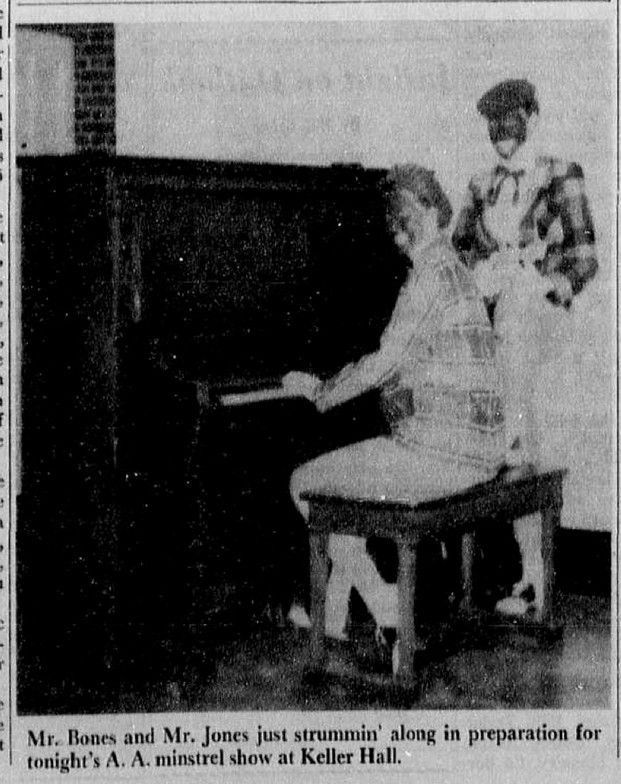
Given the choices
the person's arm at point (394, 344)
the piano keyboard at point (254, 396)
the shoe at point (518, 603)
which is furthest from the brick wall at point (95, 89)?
the shoe at point (518, 603)

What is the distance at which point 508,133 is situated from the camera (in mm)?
4234

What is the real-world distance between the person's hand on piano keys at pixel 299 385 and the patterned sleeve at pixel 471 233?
480 mm

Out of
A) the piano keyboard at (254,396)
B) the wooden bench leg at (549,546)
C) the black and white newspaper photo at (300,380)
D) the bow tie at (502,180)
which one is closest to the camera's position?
the black and white newspaper photo at (300,380)

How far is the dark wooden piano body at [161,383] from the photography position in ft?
12.9

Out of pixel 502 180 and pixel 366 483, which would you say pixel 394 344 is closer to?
pixel 366 483

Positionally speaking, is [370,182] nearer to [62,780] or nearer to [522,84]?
[522,84]

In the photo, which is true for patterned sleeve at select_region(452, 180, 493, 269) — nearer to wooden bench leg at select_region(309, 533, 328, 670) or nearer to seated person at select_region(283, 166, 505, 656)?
seated person at select_region(283, 166, 505, 656)

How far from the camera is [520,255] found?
4.29 m

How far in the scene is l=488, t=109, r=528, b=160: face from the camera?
165 inches

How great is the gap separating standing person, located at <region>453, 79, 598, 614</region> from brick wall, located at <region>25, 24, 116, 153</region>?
0.84 metres

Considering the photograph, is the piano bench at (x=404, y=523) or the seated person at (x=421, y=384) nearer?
the piano bench at (x=404, y=523)

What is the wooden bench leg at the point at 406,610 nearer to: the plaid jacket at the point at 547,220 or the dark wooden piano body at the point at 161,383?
the dark wooden piano body at the point at 161,383

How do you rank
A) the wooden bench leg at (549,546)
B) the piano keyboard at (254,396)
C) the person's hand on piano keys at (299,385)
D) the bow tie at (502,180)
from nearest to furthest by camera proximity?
1. the piano keyboard at (254,396)
2. the person's hand on piano keys at (299,385)
3. the bow tie at (502,180)
4. the wooden bench leg at (549,546)

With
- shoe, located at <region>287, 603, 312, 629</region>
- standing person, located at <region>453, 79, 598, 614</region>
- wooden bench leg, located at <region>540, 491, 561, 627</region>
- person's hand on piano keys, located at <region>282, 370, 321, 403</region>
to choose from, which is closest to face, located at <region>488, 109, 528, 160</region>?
standing person, located at <region>453, 79, 598, 614</region>
